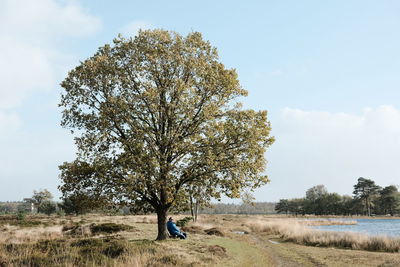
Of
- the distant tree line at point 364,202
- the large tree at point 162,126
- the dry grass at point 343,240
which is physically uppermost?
the large tree at point 162,126

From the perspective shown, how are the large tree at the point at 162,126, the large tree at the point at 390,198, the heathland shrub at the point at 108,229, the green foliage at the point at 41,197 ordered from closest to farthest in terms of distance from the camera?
the large tree at the point at 162,126 < the heathland shrub at the point at 108,229 < the large tree at the point at 390,198 < the green foliage at the point at 41,197

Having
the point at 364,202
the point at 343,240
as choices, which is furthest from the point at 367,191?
the point at 343,240

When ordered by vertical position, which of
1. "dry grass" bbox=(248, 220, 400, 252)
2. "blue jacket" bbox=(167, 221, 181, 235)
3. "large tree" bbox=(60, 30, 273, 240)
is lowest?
"dry grass" bbox=(248, 220, 400, 252)

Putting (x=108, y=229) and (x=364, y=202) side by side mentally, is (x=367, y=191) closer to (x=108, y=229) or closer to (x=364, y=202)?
(x=364, y=202)

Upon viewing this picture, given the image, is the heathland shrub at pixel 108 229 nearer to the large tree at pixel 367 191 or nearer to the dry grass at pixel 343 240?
the dry grass at pixel 343 240

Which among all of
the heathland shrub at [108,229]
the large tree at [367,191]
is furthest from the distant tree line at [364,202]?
the heathland shrub at [108,229]

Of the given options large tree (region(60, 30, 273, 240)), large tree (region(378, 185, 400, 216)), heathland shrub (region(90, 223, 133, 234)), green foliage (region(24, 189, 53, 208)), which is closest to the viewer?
large tree (region(60, 30, 273, 240))

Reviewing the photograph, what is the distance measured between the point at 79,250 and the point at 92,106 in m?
10.5

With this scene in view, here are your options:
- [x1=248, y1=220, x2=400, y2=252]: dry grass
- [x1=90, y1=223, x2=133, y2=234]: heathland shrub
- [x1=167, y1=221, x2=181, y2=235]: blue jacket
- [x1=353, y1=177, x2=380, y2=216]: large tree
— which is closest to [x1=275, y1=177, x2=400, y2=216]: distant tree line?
[x1=353, y1=177, x2=380, y2=216]: large tree

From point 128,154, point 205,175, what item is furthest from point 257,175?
point 128,154

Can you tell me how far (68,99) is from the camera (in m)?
24.0

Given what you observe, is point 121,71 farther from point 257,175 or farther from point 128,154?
point 257,175

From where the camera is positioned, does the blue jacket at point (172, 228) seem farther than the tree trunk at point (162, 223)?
Yes

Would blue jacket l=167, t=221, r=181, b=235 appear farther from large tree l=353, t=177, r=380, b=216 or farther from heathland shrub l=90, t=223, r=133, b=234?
large tree l=353, t=177, r=380, b=216
